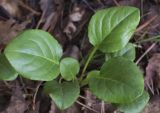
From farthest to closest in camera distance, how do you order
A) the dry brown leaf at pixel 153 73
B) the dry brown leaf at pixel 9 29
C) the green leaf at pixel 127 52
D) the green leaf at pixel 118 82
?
the dry brown leaf at pixel 9 29, the dry brown leaf at pixel 153 73, the green leaf at pixel 127 52, the green leaf at pixel 118 82

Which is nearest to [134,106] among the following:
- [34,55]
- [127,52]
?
[127,52]

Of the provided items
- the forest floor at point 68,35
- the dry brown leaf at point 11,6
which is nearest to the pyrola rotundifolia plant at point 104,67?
the forest floor at point 68,35

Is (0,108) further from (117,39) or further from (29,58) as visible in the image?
(117,39)

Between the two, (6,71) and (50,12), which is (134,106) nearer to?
(6,71)

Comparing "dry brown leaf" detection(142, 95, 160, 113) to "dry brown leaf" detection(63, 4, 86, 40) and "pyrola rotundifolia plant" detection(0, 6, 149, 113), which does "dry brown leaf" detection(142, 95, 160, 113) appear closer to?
"pyrola rotundifolia plant" detection(0, 6, 149, 113)

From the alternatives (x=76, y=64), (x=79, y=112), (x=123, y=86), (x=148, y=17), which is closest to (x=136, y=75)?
(x=123, y=86)

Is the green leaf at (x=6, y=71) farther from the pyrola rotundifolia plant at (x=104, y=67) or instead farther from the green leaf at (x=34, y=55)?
the green leaf at (x=34, y=55)
